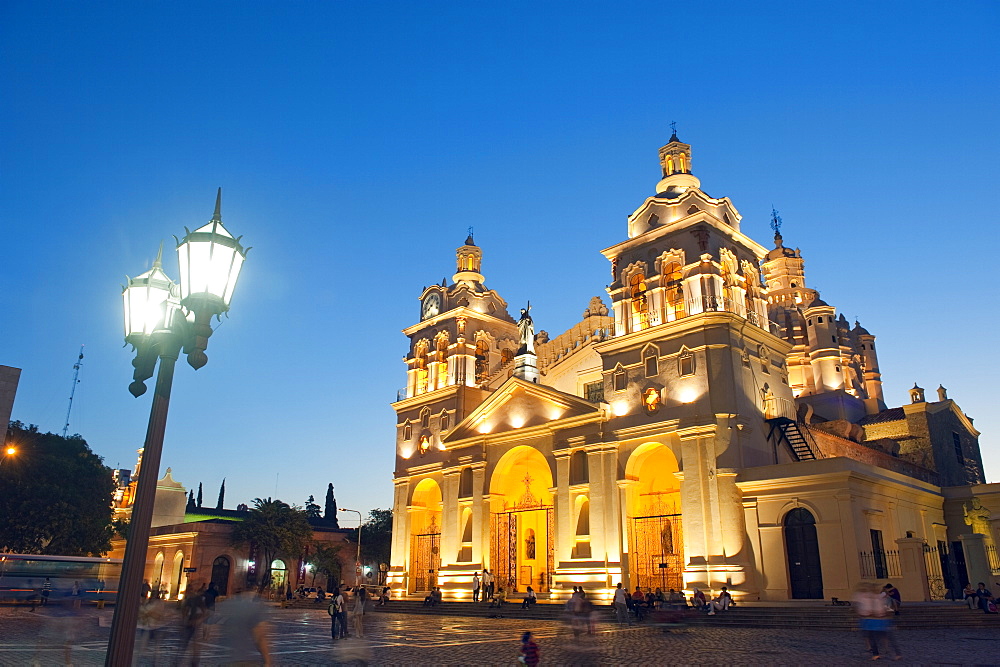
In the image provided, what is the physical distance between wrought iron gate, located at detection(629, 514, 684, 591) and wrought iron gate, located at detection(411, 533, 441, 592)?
13.5 meters

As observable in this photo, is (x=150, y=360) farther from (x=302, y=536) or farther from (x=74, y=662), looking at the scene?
(x=302, y=536)

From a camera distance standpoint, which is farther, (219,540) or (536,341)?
(219,540)

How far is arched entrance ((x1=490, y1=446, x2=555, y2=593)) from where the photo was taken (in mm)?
36781

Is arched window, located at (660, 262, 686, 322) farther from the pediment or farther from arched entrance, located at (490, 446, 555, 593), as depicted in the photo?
arched entrance, located at (490, 446, 555, 593)

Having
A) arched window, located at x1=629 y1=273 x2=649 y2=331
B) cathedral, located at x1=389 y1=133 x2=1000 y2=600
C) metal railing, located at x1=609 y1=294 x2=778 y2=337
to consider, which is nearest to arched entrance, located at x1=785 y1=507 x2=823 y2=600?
cathedral, located at x1=389 y1=133 x2=1000 y2=600

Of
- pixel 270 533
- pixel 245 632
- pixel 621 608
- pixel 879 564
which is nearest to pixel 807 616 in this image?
pixel 879 564

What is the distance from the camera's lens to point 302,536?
49938mm

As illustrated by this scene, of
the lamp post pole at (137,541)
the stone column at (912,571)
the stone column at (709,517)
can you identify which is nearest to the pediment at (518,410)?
the stone column at (709,517)

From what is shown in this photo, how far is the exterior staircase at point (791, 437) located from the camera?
30.3m

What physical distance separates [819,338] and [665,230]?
19.1 meters

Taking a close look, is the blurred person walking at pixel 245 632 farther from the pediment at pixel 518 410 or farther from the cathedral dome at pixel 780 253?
the cathedral dome at pixel 780 253

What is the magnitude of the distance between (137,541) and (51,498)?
144 ft

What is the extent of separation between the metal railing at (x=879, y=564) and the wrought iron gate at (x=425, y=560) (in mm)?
22767

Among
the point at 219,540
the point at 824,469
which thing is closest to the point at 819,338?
the point at 824,469
